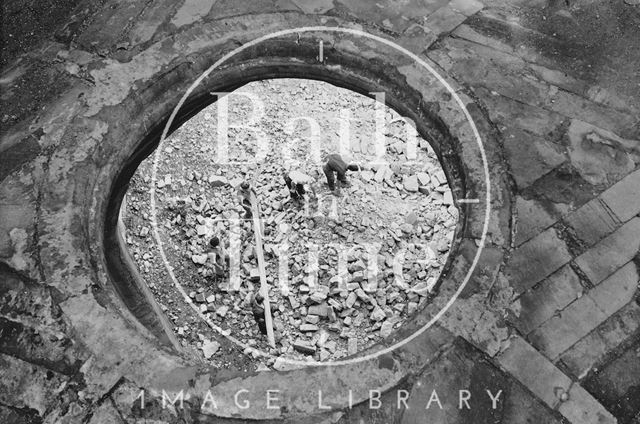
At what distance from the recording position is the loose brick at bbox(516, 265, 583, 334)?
3096 mm

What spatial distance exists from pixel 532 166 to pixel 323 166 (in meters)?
2.50

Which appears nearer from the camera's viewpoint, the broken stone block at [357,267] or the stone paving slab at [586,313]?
the stone paving slab at [586,313]

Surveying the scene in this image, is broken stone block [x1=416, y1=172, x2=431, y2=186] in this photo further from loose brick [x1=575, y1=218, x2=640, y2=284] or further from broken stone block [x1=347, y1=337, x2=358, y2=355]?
loose brick [x1=575, y1=218, x2=640, y2=284]

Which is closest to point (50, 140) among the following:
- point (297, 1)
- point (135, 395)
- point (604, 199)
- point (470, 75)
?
point (135, 395)

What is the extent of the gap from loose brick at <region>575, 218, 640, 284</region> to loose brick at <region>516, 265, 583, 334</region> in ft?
0.37

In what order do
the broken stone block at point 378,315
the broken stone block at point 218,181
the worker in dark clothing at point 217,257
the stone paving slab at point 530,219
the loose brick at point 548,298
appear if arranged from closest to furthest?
the loose brick at point 548,298 → the stone paving slab at point 530,219 → the broken stone block at point 378,315 → the worker in dark clothing at point 217,257 → the broken stone block at point 218,181

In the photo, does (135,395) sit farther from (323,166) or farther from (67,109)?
(323,166)

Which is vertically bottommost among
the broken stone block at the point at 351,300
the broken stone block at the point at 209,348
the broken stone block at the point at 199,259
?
the broken stone block at the point at 209,348

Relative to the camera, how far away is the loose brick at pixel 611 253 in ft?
10.7

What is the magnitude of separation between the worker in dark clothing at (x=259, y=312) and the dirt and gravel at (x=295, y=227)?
13 cm

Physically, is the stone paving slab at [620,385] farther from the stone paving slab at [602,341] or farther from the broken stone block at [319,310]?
the broken stone block at [319,310]

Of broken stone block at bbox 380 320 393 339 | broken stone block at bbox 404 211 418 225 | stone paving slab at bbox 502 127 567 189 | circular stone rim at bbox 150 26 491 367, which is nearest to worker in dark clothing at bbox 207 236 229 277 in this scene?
circular stone rim at bbox 150 26 491 367

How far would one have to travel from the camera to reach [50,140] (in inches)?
144

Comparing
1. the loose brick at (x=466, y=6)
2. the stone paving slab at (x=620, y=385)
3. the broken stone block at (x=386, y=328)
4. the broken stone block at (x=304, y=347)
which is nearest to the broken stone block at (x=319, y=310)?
the broken stone block at (x=304, y=347)
